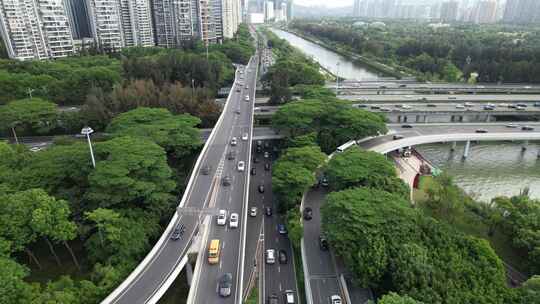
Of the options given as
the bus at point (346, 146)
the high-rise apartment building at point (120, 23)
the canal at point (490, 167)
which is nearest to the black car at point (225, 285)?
the bus at point (346, 146)

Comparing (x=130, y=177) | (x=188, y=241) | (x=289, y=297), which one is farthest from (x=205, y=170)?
(x=289, y=297)

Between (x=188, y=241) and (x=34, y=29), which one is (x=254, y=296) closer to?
(x=188, y=241)

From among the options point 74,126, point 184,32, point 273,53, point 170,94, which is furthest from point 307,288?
point 273,53

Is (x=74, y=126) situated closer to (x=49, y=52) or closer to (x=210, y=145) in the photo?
(x=210, y=145)

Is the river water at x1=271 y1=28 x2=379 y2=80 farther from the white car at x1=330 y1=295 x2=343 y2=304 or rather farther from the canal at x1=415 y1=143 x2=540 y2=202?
the white car at x1=330 y1=295 x2=343 y2=304

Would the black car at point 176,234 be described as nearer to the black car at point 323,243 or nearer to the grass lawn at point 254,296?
the grass lawn at point 254,296

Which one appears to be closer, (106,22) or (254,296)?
(254,296)
